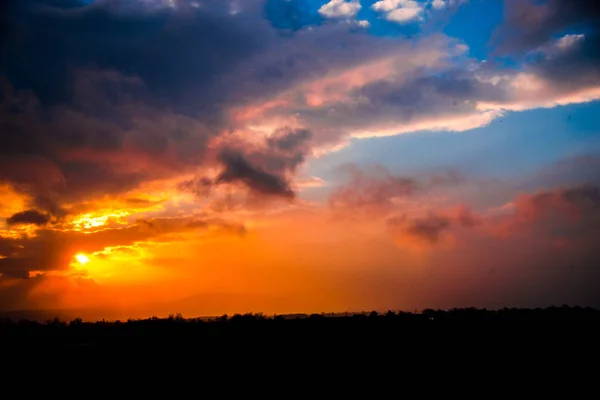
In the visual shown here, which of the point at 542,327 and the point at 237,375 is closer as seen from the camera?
the point at 237,375

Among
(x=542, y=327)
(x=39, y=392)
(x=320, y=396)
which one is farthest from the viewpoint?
(x=542, y=327)

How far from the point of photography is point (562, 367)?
96.7 feet

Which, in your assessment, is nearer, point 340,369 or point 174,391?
point 174,391

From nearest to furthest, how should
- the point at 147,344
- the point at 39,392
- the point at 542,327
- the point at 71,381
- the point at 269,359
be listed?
the point at 39,392
the point at 71,381
the point at 269,359
the point at 147,344
the point at 542,327

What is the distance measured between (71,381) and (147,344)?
1192cm

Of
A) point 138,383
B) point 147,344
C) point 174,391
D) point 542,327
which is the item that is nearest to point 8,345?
point 147,344

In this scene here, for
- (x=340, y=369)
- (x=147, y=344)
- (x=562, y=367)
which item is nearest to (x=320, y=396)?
(x=340, y=369)

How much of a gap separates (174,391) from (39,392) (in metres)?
7.56

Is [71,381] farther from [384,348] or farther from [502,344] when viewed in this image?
[502,344]

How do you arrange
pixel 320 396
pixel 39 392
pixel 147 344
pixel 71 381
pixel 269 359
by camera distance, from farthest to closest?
1. pixel 147 344
2. pixel 269 359
3. pixel 71 381
4. pixel 39 392
5. pixel 320 396

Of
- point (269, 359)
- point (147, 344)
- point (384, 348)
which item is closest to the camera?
point (269, 359)

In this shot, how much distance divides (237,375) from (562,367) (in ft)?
67.3

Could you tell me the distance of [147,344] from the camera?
39281mm

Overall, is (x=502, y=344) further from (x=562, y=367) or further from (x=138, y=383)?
(x=138, y=383)
